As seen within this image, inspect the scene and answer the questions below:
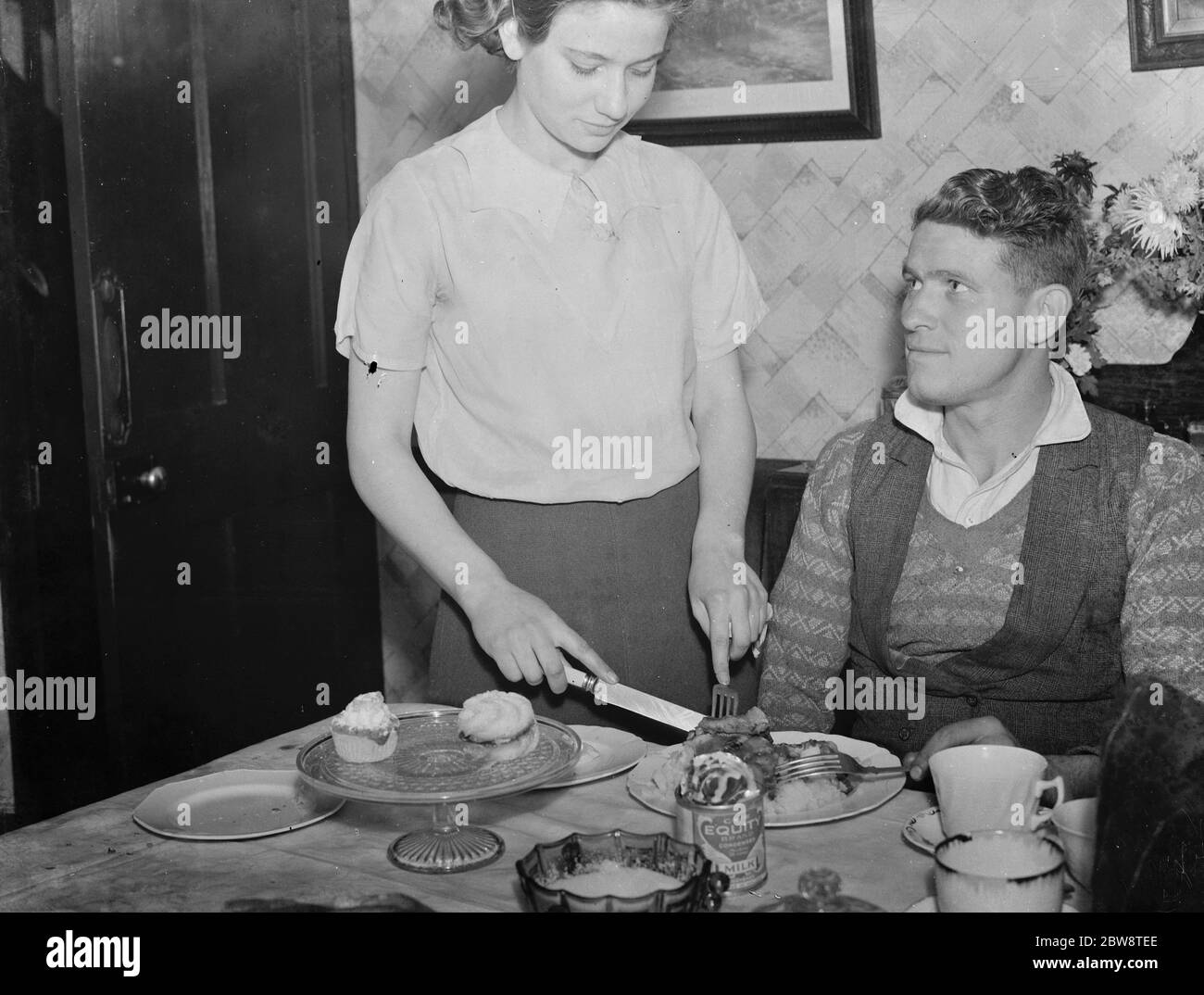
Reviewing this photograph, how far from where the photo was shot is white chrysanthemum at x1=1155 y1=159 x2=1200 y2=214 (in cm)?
232

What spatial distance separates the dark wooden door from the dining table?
4.41 feet

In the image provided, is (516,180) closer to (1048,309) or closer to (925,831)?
(1048,309)

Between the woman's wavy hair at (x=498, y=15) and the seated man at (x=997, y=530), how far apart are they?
51 cm

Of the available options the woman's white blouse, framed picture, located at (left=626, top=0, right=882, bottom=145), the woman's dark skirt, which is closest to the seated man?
the woman's dark skirt

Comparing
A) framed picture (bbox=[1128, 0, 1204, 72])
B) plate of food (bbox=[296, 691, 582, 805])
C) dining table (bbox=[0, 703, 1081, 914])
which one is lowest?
dining table (bbox=[0, 703, 1081, 914])

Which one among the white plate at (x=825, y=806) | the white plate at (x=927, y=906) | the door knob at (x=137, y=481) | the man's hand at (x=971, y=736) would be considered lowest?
the white plate at (x=927, y=906)

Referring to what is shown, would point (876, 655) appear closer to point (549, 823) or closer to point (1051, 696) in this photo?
point (1051, 696)

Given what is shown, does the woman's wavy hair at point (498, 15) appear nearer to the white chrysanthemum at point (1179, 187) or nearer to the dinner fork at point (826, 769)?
the dinner fork at point (826, 769)

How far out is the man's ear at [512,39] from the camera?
1637 millimetres

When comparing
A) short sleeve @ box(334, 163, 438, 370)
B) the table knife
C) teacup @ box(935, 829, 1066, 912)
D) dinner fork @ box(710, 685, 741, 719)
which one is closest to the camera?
teacup @ box(935, 829, 1066, 912)

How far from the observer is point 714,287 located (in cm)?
188

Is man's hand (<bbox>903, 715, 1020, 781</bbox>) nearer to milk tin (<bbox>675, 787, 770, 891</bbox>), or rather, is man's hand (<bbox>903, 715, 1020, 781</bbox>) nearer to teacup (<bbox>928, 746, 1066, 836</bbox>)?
teacup (<bbox>928, 746, 1066, 836</bbox>)

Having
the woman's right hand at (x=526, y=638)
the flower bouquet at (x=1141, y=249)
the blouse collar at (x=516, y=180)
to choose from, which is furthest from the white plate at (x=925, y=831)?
the flower bouquet at (x=1141, y=249)
